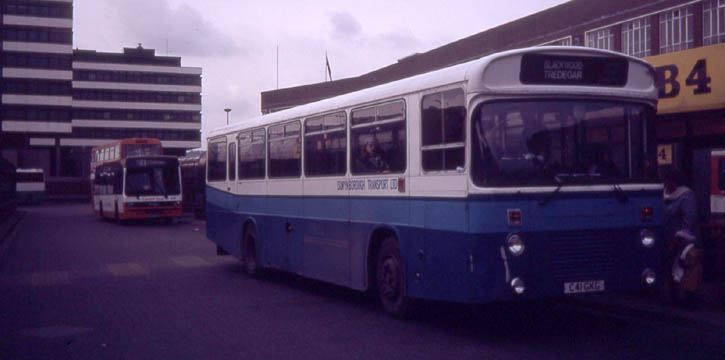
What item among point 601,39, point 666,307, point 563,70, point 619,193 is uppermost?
point 601,39

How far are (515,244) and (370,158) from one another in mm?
2919

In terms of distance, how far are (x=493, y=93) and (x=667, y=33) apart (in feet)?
57.1

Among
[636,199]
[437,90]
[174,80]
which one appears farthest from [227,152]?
[174,80]

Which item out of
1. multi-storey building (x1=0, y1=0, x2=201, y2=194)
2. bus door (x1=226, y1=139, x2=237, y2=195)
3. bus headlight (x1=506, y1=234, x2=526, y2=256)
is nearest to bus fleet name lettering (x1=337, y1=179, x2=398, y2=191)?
bus headlight (x1=506, y1=234, x2=526, y2=256)

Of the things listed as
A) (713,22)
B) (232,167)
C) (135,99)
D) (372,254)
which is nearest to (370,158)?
(372,254)

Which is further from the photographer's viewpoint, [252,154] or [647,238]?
[252,154]

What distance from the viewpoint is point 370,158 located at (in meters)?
10.5

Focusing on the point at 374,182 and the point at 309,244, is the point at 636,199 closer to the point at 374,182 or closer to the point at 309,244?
the point at 374,182

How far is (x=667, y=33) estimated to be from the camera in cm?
2344

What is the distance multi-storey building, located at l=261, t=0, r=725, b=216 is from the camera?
1391cm

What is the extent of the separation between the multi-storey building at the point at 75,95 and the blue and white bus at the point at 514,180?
81.6m

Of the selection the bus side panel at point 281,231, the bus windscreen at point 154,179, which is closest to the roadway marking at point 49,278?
the bus side panel at point 281,231

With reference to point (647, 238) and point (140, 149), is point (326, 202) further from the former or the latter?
point (140, 149)

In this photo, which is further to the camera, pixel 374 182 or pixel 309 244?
pixel 309 244
